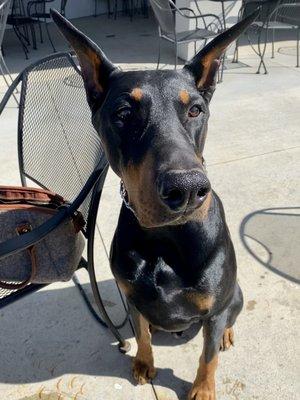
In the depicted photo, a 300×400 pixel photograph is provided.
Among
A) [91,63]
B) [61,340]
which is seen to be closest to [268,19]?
[91,63]

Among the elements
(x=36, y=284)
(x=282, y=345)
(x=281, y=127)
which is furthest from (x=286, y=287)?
(x=281, y=127)

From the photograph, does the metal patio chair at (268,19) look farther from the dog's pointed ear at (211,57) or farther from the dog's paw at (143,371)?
the dog's paw at (143,371)

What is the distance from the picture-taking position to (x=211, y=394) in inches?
81.0

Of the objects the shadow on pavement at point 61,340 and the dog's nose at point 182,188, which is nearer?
the dog's nose at point 182,188

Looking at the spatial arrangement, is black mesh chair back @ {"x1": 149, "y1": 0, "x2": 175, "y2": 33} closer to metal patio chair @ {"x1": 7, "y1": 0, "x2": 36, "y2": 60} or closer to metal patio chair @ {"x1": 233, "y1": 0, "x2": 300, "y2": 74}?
metal patio chair @ {"x1": 233, "y1": 0, "x2": 300, "y2": 74}

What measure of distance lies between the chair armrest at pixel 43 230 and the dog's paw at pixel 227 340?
1.06 meters

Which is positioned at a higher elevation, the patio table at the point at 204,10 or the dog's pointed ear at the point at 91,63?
the dog's pointed ear at the point at 91,63

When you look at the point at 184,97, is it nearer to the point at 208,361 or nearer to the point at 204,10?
the point at 208,361

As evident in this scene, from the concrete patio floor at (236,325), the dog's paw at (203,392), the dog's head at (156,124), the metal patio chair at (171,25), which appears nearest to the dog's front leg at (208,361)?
the dog's paw at (203,392)

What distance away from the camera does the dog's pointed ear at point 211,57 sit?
1677mm

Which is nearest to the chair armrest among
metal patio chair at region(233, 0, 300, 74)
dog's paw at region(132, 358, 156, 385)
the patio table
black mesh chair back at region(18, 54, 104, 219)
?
black mesh chair back at region(18, 54, 104, 219)

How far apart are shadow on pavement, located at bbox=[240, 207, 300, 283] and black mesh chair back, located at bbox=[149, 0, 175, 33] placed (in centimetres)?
328

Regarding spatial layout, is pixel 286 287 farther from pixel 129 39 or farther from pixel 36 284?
pixel 129 39

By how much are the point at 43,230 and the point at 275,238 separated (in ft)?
6.09
